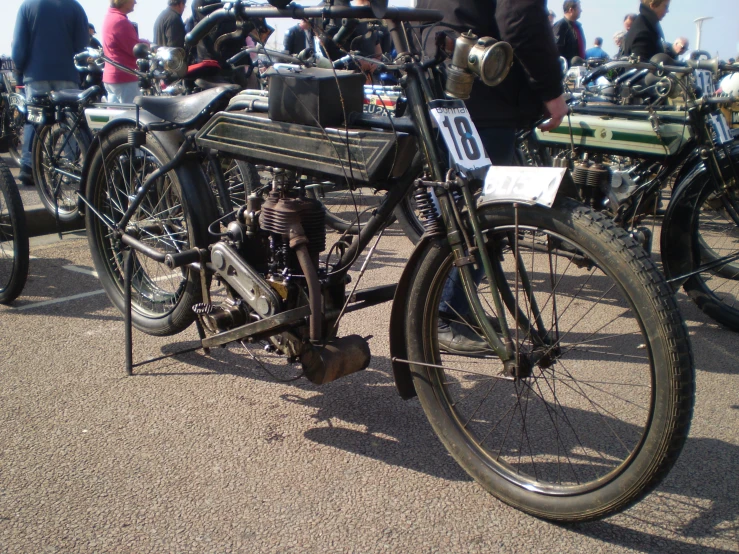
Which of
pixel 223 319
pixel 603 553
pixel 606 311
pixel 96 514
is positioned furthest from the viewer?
pixel 606 311

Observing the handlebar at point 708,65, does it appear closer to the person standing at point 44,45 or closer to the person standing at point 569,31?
the person standing at point 44,45

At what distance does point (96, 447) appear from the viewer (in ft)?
8.73

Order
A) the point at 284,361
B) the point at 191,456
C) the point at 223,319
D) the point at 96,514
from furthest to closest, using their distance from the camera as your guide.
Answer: the point at 284,361
the point at 223,319
the point at 191,456
the point at 96,514

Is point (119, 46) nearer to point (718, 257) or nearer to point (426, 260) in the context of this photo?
point (718, 257)

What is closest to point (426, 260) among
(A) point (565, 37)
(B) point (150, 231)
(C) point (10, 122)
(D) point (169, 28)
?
(B) point (150, 231)

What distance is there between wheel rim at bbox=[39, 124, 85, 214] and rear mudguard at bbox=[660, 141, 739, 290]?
14.4ft

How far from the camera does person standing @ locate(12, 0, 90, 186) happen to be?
22.5 ft

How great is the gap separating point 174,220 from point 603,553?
2163 millimetres

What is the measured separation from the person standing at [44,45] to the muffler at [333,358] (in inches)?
215

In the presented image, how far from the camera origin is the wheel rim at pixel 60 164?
5895 millimetres

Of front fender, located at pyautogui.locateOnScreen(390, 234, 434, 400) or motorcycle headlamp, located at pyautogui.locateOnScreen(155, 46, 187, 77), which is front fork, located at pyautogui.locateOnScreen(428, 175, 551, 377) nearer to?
front fender, located at pyautogui.locateOnScreen(390, 234, 434, 400)

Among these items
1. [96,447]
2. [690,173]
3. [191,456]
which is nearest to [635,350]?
[690,173]

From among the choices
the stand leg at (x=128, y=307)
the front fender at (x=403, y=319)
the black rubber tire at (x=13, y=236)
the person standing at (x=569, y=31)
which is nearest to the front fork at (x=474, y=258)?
the front fender at (x=403, y=319)

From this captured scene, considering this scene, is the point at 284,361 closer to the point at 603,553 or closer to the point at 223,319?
the point at 223,319
